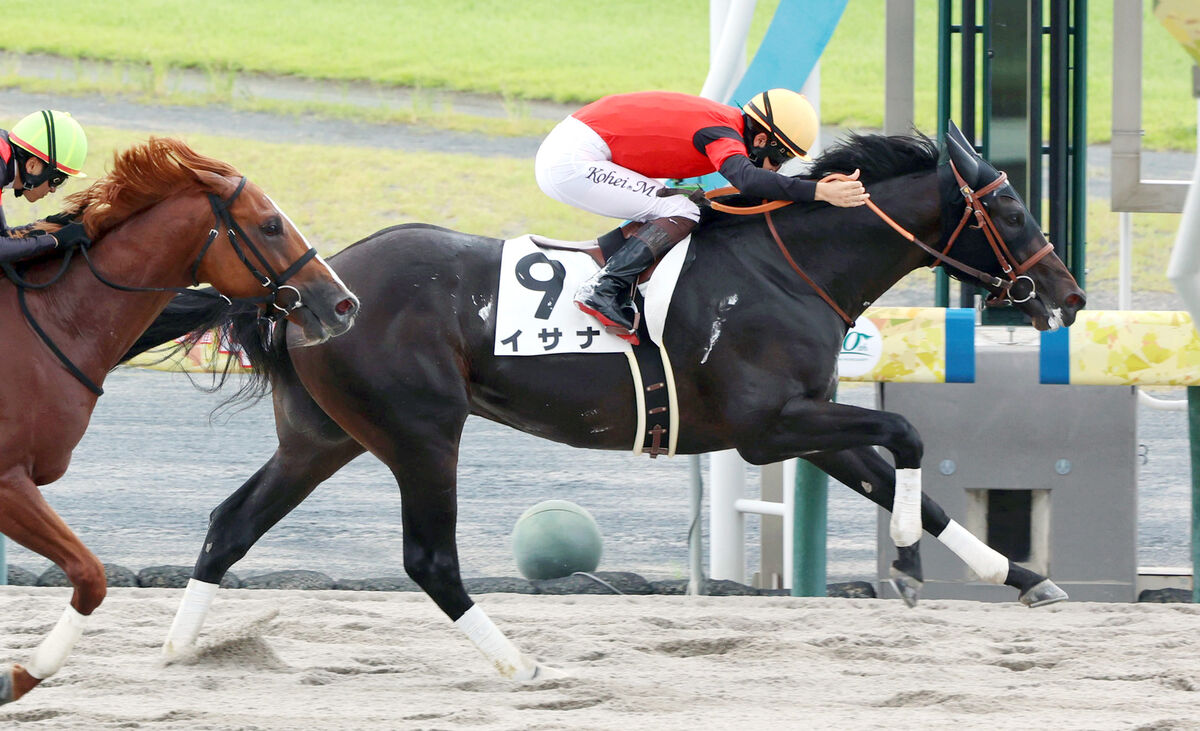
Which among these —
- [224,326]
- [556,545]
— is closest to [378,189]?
[556,545]

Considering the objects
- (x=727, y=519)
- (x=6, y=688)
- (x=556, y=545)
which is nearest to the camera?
(x=6, y=688)

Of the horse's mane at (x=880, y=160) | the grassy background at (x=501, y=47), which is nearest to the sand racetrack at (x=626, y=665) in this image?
the horse's mane at (x=880, y=160)

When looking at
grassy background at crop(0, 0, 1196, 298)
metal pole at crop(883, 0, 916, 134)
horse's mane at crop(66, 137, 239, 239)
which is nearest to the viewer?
horse's mane at crop(66, 137, 239, 239)

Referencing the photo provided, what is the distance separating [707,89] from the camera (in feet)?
20.2

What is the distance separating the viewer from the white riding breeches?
489cm

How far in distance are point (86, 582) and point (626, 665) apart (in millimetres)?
1666

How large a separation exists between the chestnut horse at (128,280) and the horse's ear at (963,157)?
2006 millimetres

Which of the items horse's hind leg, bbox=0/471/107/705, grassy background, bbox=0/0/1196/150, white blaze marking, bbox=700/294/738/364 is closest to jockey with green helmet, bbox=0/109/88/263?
horse's hind leg, bbox=0/471/107/705

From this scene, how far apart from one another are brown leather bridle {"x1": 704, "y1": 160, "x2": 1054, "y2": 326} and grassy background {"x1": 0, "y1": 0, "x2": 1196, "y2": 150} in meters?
17.9

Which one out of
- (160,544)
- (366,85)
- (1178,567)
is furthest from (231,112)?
(1178,567)

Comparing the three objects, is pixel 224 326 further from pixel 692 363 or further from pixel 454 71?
pixel 454 71

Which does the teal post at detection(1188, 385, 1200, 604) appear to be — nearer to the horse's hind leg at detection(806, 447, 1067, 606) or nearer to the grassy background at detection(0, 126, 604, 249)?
the horse's hind leg at detection(806, 447, 1067, 606)

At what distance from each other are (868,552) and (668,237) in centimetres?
282

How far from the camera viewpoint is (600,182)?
16.1ft
